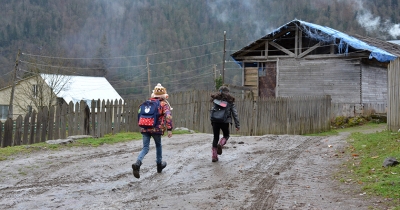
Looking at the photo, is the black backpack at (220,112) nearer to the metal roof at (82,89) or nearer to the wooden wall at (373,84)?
the wooden wall at (373,84)

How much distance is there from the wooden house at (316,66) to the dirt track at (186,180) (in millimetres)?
14569

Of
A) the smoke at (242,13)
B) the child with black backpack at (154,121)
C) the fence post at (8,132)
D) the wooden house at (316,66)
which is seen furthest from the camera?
the smoke at (242,13)

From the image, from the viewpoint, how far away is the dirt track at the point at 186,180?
6039 mm

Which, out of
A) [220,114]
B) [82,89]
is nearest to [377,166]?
[220,114]

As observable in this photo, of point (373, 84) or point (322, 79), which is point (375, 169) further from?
point (373, 84)

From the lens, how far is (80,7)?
282 ft

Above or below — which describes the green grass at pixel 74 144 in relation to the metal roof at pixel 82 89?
below

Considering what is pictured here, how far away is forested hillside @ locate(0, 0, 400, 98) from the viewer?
61312mm

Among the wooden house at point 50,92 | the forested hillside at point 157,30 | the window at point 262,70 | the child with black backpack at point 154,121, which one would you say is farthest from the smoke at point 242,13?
the child with black backpack at point 154,121

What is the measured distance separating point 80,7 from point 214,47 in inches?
1235

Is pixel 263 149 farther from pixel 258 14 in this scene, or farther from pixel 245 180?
pixel 258 14

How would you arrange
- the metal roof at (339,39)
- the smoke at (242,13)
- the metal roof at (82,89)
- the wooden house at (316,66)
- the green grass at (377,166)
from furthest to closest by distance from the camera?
the smoke at (242,13) → the metal roof at (82,89) → the wooden house at (316,66) → the metal roof at (339,39) → the green grass at (377,166)

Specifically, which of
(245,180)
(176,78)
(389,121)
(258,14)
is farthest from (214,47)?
(245,180)

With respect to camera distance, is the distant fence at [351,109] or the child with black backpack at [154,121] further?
the distant fence at [351,109]
